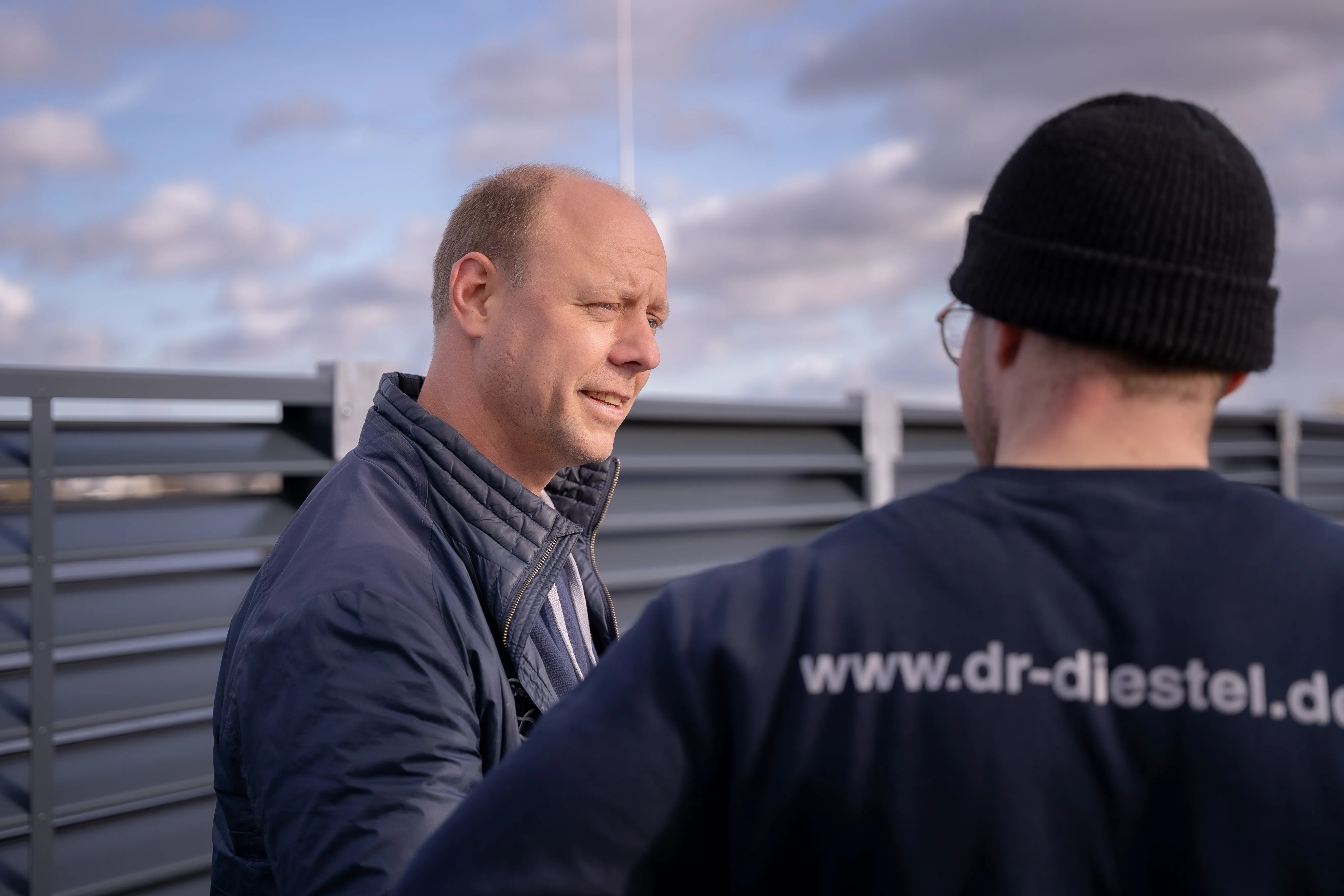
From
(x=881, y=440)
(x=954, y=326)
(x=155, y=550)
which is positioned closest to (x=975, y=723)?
(x=954, y=326)

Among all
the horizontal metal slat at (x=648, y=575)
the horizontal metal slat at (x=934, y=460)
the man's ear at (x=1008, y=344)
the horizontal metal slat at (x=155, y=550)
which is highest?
the man's ear at (x=1008, y=344)

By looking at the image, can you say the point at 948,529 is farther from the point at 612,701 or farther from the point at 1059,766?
the point at 612,701

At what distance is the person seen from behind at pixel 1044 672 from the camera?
3.26ft

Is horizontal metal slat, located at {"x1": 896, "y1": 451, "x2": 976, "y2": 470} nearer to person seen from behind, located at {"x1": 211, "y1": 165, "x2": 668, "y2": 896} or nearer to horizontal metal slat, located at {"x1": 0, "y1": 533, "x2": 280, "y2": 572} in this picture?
horizontal metal slat, located at {"x1": 0, "y1": 533, "x2": 280, "y2": 572}

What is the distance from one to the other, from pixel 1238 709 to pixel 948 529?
306 mm

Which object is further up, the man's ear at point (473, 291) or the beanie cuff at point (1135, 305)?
the man's ear at point (473, 291)

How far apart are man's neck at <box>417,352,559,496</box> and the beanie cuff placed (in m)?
1.42

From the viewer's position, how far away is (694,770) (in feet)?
3.43

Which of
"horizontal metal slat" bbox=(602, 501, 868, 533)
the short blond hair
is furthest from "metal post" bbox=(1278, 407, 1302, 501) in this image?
the short blond hair

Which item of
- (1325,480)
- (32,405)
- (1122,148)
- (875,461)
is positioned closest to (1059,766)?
(1122,148)

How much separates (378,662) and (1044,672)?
1034 mm

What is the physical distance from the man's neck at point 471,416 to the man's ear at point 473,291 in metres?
0.10

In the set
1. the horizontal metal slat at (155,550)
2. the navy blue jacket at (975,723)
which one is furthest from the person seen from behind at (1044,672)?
the horizontal metal slat at (155,550)

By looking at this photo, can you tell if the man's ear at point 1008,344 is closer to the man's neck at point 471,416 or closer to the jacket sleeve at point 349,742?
the jacket sleeve at point 349,742
